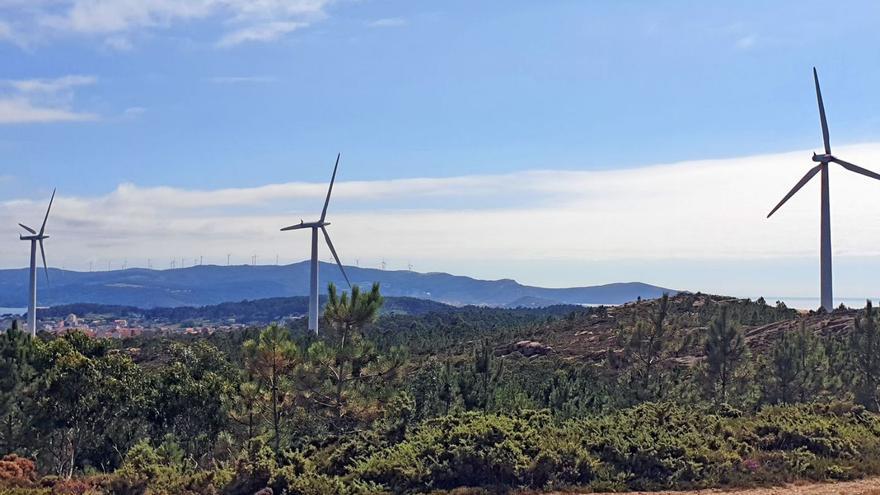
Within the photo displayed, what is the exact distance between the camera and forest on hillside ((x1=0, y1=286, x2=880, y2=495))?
23.5 metres

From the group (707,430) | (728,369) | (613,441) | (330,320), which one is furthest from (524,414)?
(728,369)

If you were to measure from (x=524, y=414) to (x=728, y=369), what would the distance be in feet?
57.5

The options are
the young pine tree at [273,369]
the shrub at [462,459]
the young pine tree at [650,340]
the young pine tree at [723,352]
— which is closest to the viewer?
the shrub at [462,459]

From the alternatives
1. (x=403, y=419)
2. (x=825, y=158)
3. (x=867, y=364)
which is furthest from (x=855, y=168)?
(x=403, y=419)


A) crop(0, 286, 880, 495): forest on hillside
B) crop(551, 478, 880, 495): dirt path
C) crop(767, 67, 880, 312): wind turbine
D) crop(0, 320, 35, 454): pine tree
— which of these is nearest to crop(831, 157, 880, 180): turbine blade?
crop(767, 67, 880, 312): wind turbine

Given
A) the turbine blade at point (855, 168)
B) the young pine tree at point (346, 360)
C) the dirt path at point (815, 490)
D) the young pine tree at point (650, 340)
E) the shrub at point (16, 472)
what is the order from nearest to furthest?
the dirt path at point (815, 490) → the shrub at point (16, 472) → the young pine tree at point (346, 360) → the young pine tree at point (650, 340) → the turbine blade at point (855, 168)

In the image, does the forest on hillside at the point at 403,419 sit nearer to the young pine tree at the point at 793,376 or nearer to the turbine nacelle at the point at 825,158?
the young pine tree at the point at 793,376

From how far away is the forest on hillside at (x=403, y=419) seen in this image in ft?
77.0

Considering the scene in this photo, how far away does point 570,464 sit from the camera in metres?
23.6

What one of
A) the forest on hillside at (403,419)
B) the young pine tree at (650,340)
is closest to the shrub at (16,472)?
the forest on hillside at (403,419)

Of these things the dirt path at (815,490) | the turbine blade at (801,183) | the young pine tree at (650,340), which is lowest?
the dirt path at (815,490)

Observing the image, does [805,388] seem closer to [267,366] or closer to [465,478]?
[465,478]

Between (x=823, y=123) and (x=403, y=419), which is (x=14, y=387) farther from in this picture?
(x=823, y=123)

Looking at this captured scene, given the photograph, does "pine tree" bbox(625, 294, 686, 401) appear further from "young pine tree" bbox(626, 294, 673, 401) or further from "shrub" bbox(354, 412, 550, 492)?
"shrub" bbox(354, 412, 550, 492)
